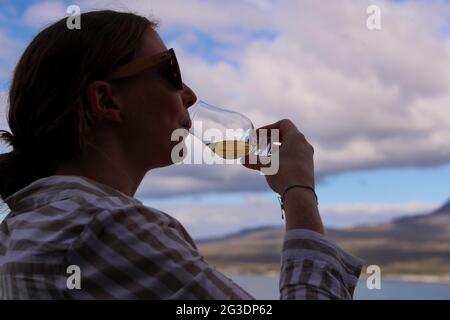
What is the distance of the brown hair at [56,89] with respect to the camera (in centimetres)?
204

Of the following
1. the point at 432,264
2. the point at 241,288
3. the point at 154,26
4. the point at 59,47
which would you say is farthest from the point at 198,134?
the point at 432,264

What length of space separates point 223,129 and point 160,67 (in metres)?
0.81

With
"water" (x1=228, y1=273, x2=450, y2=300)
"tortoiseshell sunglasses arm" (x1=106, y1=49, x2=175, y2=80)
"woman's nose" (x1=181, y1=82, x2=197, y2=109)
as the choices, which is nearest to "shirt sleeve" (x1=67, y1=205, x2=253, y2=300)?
→ "water" (x1=228, y1=273, x2=450, y2=300)

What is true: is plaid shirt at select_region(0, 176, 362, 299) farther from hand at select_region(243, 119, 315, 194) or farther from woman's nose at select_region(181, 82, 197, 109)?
woman's nose at select_region(181, 82, 197, 109)

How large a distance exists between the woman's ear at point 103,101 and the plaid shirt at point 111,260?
1.38ft

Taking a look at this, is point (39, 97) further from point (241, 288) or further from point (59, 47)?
point (241, 288)

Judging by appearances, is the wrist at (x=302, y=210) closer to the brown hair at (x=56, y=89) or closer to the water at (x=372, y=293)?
the water at (x=372, y=293)

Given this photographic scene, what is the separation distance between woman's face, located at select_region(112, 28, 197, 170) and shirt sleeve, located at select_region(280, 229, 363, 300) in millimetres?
604

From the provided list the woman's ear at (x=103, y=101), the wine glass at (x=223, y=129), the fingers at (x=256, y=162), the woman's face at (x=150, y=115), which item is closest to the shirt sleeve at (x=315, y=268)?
the fingers at (x=256, y=162)

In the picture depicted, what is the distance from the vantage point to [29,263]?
1.61 meters

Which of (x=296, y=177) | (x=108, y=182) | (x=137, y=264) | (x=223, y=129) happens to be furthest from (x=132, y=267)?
(x=223, y=129)
